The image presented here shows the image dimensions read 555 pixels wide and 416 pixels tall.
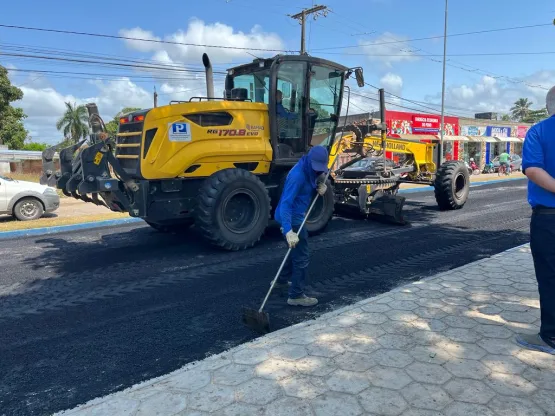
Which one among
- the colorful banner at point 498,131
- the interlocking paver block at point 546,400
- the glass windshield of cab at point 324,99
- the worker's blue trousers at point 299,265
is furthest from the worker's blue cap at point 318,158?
the colorful banner at point 498,131

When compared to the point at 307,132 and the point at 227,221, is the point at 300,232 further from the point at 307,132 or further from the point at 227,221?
the point at 307,132

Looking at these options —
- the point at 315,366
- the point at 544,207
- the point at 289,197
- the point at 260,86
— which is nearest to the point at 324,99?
the point at 260,86

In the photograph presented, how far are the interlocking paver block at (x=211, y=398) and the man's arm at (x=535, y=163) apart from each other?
2580 mm

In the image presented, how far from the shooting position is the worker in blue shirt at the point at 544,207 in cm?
312

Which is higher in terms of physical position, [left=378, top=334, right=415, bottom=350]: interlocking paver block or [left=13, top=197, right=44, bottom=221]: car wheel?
[left=13, top=197, right=44, bottom=221]: car wheel

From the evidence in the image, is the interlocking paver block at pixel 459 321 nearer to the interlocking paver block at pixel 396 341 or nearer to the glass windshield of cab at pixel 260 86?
the interlocking paver block at pixel 396 341

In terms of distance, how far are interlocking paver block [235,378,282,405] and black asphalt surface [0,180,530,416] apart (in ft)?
2.29

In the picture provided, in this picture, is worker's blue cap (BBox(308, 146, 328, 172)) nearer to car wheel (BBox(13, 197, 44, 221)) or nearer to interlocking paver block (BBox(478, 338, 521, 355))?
interlocking paver block (BBox(478, 338, 521, 355))

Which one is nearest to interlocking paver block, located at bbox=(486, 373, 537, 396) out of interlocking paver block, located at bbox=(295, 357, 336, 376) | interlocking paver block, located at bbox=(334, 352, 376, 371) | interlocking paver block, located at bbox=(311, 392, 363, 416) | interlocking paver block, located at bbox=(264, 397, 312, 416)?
interlocking paver block, located at bbox=(334, 352, 376, 371)

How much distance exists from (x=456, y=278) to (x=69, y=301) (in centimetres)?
435

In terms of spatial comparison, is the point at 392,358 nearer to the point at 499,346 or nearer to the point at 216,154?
the point at 499,346

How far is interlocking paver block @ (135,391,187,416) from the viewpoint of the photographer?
2637 millimetres

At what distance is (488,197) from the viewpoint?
559 inches

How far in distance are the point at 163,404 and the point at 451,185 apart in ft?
31.2
